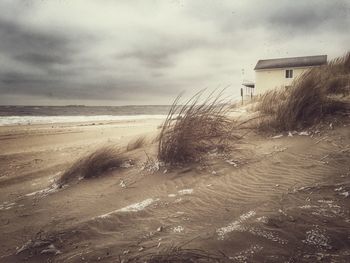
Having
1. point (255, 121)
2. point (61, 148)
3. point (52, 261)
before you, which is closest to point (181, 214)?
point (52, 261)

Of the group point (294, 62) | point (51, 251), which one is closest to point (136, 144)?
point (51, 251)

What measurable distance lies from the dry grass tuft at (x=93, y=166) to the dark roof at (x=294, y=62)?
1342 inches

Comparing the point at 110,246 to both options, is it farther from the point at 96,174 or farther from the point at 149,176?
the point at 96,174

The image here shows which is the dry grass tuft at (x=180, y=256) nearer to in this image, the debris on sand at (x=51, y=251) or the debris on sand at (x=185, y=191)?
the debris on sand at (x=51, y=251)

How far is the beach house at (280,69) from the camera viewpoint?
33.8 m

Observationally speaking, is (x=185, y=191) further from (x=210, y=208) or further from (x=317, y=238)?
(x=317, y=238)

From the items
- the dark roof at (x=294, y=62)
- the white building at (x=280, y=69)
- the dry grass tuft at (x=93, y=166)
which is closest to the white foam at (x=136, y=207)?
the dry grass tuft at (x=93, y=166)

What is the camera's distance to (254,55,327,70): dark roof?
3391cm

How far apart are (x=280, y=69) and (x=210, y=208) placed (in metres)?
35.1

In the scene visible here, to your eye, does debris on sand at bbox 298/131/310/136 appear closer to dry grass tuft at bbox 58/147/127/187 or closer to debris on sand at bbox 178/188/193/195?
debris on sand at bbox 178/188/193/195

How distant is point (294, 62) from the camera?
34.3 meters

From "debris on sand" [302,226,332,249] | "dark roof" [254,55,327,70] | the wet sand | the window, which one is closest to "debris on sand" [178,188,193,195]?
the wet sand

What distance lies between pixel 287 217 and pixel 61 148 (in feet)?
23.7

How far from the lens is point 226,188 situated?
321 centimetres
